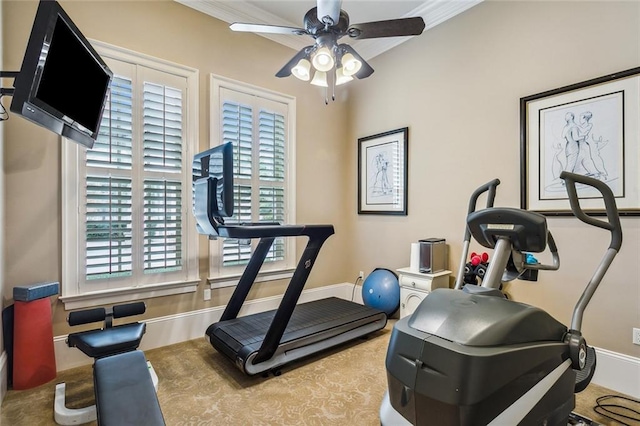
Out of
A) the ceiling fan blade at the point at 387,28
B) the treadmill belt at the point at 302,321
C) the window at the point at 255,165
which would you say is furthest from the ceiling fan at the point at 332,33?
the treadmill belt at the point at 302,321

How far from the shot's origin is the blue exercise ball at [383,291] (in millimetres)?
3582

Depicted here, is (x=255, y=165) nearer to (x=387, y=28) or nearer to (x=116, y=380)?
(x=387, y=28)

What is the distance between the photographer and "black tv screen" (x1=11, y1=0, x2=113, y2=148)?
1.47m

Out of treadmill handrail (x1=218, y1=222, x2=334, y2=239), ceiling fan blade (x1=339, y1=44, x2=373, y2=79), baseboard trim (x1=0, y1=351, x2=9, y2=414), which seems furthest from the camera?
ceiling fan blade (x1=339, y1=44, x2=373, y2=79)

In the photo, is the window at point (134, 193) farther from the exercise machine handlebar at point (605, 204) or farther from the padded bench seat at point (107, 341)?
the exercise machine handlebar at point (605, 204)

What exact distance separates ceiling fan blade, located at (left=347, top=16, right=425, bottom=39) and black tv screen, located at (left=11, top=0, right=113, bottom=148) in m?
1.76

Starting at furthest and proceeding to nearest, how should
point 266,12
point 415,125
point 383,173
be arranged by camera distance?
1. point 383,173
2. point 415,125
3. point 266,12

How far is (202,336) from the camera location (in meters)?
3.17

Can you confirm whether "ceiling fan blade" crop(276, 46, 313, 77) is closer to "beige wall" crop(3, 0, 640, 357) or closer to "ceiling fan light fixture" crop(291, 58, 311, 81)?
"ceiling fan light fixture" crop(291, 58, 311, 81)

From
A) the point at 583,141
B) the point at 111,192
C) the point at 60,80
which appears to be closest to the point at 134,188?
the point at 111,192

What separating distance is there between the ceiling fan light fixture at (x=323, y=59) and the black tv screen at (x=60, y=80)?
4.96 feet

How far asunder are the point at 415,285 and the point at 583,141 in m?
1.87

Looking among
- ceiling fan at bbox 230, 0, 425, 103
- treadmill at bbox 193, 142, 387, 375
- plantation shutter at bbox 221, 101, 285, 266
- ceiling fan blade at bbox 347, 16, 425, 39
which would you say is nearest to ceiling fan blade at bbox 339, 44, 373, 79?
ceiling fan at bbox 230, 0, 425, 103

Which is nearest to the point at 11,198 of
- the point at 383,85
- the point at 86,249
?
the point at 86,249
